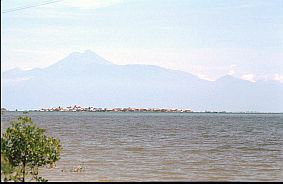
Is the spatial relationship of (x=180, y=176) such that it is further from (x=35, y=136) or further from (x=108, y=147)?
(x=108, y=147)

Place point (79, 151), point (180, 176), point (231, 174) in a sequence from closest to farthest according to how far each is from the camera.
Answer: point (180, 176), point (231, 174), point (79, 151)

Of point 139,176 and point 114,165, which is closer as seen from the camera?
point 139,176

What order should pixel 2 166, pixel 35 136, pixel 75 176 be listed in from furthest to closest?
pixel 75 176 < pixel 35 136 < pixel 2 166

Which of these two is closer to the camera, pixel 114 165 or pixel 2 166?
pixel 2 166

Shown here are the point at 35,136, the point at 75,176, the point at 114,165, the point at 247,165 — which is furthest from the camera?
the point at 247,165

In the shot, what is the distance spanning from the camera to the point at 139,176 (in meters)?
19.8

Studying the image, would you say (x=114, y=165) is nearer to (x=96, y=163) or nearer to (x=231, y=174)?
(x=96, y=163)

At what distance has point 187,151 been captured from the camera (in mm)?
32594

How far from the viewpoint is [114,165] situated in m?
23.3

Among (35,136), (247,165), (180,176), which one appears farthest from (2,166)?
(247,165)

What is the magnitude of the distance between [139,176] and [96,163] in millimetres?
4734

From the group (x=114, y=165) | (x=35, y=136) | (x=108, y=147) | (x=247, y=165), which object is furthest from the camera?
(x=108, y=147)

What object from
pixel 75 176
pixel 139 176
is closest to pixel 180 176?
pixel 139 176

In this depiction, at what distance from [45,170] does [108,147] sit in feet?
48.6
